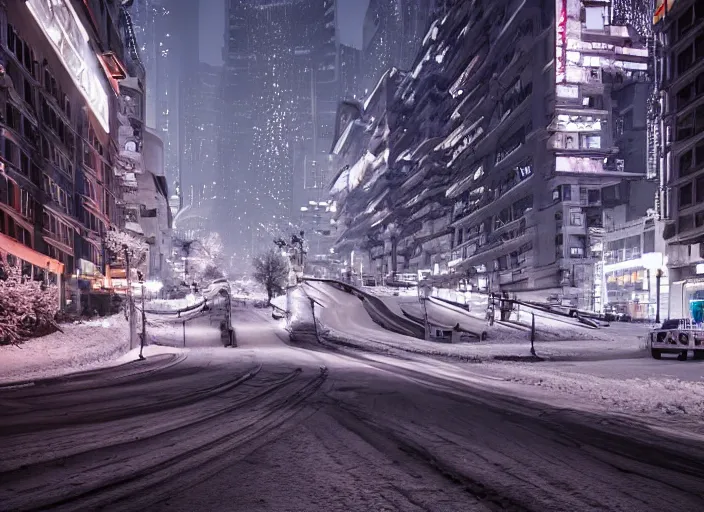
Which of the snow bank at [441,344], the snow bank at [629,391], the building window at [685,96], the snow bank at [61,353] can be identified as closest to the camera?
the snow bank at [629,391]

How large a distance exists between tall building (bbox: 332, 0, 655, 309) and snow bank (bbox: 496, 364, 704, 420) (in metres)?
53.3

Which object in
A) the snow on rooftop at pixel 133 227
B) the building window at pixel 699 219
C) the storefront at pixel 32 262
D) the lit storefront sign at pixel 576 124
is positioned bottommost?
the storefront at pixel 32 262

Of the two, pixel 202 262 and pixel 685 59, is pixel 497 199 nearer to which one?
pixel 685 59

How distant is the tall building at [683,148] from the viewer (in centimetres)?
5025

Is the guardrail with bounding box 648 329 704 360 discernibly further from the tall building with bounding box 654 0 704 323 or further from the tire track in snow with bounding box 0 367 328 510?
the tall building with bounding box 654 0 704 323

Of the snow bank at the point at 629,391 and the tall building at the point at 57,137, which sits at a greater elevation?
the tall building at the point at 57,137

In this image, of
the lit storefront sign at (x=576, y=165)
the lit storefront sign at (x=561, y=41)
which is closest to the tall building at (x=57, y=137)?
the lit storefront sign at (x=561, y=41)

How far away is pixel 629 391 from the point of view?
12.9 metres

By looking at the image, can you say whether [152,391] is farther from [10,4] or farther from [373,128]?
[373,128]

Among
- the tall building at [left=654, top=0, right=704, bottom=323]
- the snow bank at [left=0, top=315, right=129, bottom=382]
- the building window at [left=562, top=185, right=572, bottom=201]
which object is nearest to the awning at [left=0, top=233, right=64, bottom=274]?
the snow bank at [left=0, top=315, right=129, bottom=382]

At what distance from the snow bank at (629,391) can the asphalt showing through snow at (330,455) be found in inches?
66.6

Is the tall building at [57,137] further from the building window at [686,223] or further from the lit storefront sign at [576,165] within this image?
the building window at [686,223]

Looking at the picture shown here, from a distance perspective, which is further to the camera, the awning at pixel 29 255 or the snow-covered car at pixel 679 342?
the awning at pixel 29 255

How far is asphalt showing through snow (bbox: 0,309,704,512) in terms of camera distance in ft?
16.9
